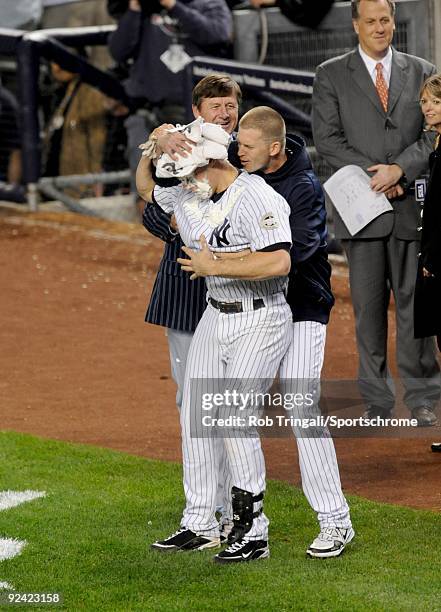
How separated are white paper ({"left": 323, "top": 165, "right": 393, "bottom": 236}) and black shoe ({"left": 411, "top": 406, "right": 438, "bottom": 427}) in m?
1.01

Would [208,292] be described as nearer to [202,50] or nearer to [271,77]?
[271,77]

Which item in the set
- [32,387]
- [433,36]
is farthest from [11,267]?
[433,36]

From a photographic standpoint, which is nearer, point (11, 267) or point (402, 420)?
point (402, 420)

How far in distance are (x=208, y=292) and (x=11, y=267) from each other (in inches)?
280

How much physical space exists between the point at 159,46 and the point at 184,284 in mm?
7464

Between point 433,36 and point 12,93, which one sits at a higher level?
point 433,36

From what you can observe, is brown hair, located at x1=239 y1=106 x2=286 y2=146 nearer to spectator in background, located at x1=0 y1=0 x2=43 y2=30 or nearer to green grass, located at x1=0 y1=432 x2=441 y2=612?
green grass, located at x1=0 y1=432 x2=441 y2=612

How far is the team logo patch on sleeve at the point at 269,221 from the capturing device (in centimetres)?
523

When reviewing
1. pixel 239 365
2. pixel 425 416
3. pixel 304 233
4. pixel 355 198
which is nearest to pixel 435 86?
pixel 355 198

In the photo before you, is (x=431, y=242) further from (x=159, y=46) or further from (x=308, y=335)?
(x=159, y=46)

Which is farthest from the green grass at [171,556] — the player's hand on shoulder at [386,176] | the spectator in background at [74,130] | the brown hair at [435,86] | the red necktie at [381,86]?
the spectator in background at [74,130]

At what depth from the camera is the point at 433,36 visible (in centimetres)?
945

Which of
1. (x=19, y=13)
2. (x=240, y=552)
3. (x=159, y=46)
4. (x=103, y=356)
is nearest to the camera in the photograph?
(x=240, y=552)

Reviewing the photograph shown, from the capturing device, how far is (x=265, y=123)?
534 cm
